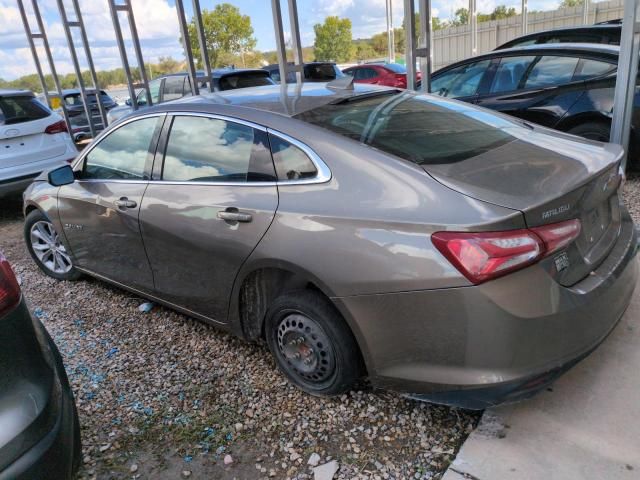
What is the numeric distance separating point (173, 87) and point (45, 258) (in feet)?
21.7

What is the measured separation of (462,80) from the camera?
623cm

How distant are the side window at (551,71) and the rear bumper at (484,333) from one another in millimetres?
3771

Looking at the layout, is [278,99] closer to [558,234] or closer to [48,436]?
[558,234]

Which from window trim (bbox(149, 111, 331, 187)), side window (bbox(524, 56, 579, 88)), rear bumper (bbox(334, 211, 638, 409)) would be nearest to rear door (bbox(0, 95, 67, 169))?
window trim (bbox(149, 111, 331, 187))

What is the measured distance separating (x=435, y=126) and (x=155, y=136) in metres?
1.70

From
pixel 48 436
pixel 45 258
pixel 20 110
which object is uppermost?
pixel 20 110

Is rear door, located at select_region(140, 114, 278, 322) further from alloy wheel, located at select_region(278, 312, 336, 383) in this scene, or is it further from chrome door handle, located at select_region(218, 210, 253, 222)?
alloy wheel, located at select_region(278, 312, 336, 383)

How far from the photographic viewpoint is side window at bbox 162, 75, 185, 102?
10.1 meters

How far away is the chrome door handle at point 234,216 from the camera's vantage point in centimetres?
249

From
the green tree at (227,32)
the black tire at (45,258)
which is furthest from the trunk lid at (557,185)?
the green tree at (227,32)

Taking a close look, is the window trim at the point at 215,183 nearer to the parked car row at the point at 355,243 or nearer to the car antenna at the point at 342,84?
the parked car row at the point at 355,243

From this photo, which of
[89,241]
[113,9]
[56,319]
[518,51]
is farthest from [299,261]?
[113,9]

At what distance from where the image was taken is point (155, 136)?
3.17 meters

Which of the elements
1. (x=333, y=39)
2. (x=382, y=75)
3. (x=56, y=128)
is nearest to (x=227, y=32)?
(x=333, y=39)
